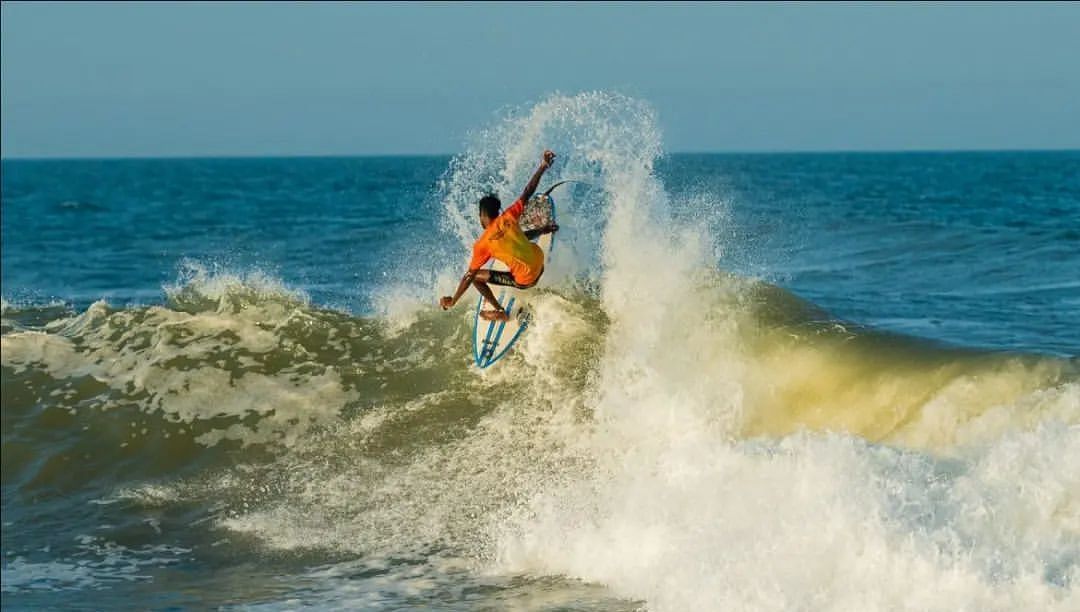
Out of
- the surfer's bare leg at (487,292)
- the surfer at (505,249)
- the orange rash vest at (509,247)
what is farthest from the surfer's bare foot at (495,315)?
the orange rash vest at (509,247)

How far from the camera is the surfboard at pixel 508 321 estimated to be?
1275 centimetres

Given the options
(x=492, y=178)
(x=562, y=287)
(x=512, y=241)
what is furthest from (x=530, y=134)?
(x=512, y=241)

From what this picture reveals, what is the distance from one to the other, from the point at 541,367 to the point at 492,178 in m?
3.11

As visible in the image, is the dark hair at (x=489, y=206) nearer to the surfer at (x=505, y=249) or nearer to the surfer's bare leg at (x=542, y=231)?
the surfer at (x=505, y=249)

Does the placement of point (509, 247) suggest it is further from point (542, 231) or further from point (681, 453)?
point (681, 453)

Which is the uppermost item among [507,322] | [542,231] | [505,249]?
[542,231]

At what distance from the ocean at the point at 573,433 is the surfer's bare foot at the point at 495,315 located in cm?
47

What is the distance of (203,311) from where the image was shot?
14633 millimetres

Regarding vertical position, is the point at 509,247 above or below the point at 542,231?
below

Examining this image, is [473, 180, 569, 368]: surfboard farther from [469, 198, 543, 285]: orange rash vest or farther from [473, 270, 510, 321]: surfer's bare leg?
[469, 198, 543, 285]: orange rash vest

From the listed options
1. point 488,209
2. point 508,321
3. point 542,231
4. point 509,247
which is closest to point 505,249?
point 509,247

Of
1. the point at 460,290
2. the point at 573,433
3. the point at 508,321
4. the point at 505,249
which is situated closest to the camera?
the point at 573,433

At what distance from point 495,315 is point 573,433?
6.60 ft

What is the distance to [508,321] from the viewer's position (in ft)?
41.9
